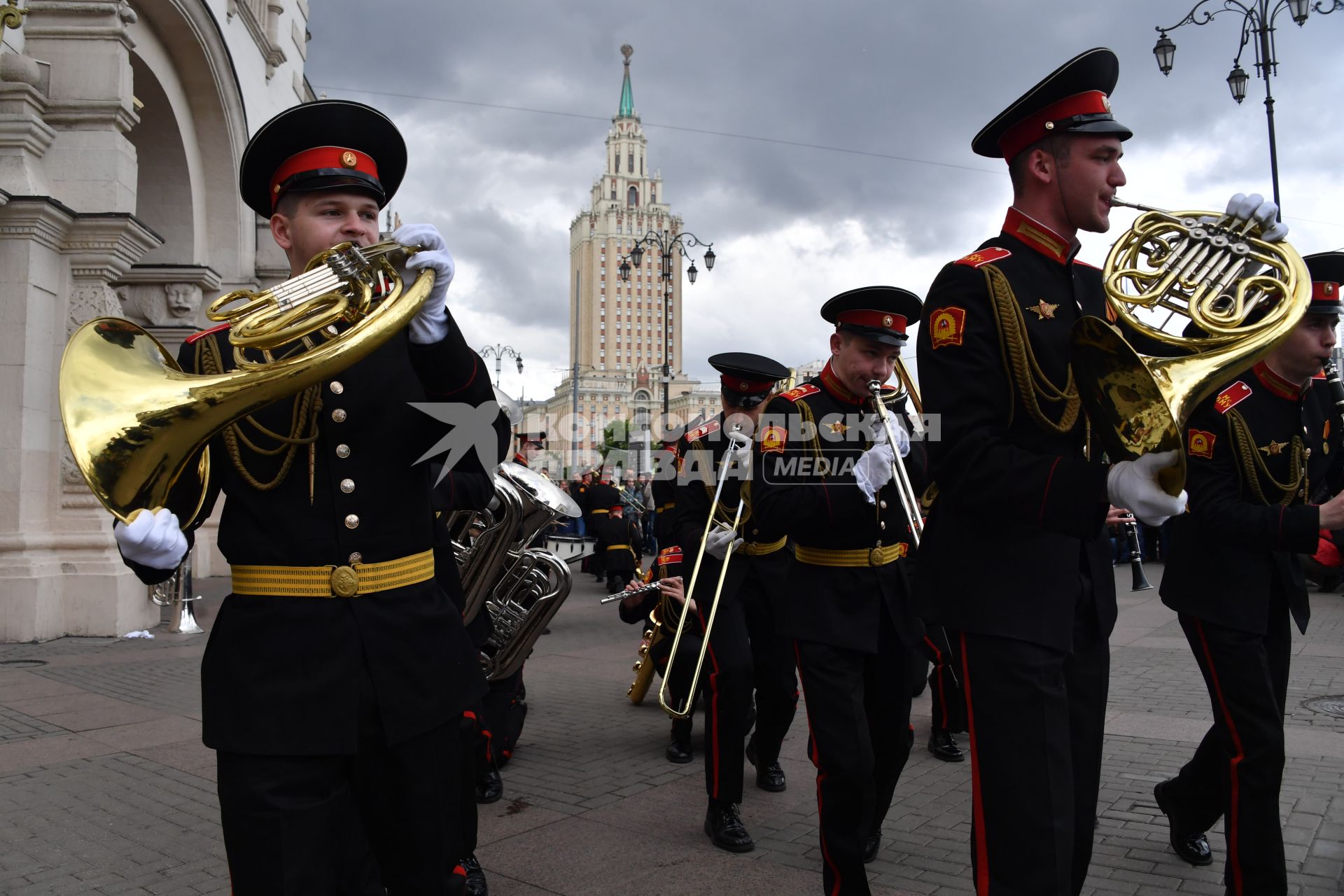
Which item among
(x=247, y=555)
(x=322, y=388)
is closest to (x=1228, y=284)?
(x=322, y=388)

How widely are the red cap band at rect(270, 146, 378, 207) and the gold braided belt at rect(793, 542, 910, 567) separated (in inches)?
90.2

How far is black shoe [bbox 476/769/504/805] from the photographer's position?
203 inches

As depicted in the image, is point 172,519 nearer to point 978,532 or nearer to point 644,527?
point 978,532

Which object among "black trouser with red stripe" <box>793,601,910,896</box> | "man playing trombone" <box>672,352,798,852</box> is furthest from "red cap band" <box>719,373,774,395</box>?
"black trouser with red stripe" <box>793,601,910,896</box>

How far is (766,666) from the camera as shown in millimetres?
5348

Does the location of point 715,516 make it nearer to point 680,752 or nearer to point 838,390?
point 838,390

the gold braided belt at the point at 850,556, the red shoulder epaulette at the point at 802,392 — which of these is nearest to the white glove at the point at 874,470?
the gold braided belt at the point at 850,556

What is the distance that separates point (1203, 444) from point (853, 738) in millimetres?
1674

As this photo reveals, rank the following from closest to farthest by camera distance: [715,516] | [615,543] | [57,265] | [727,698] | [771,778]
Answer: [727,698] < [771,778] < [715,516] < [57,265] < [615,543]

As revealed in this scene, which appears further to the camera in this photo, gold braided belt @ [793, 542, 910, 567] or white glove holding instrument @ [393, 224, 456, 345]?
gold braided belt @ [793, 542, 910, 567]

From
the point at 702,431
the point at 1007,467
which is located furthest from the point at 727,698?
the point at 1007,467

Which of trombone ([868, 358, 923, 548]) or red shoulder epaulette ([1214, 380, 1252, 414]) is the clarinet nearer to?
red shoulder epaulette ([1214, 380, 1252, 414])

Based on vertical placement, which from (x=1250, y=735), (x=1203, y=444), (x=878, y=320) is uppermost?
(x=878, y=320)

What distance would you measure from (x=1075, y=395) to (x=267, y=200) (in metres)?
2.18
